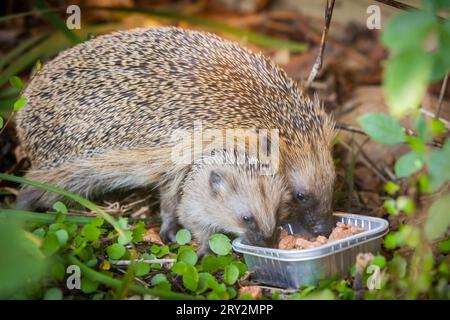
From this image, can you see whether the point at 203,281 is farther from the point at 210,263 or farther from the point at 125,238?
the point at 125,238

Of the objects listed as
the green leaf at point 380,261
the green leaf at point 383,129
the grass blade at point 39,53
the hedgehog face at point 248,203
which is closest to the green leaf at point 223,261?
the hedgehog face at point 248,203

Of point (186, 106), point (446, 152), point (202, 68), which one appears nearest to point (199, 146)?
point (186, 106)

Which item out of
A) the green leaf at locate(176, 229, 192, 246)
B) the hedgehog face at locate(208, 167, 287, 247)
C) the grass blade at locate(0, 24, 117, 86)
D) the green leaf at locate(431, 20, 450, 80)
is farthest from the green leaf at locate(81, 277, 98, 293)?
the grass blade at locate(0, 24, 117, 86)

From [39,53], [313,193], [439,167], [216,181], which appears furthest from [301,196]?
[39,53]

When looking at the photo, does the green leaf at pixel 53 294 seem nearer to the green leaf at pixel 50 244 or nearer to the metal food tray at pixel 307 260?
the green leaf at pixel 50 244

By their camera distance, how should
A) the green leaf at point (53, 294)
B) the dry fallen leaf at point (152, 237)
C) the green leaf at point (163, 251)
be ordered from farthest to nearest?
the dry fallen leaf at point (152, 237) → the green leaf at point (163, 251) → the green leaf at point (53, 294)

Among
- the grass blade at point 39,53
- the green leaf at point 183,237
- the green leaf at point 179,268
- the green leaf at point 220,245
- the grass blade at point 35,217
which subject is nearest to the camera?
the green leaf at point 179,268
